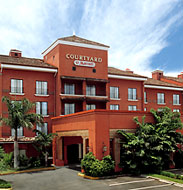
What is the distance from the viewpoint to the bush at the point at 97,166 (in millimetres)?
22531

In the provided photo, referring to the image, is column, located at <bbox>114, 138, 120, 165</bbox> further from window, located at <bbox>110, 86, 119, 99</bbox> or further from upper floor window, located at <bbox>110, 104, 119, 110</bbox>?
window, located at <bbox>110, 86, 119, 99</bbox>

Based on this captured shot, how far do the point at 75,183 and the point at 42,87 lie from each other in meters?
18.3

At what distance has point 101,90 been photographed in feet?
133

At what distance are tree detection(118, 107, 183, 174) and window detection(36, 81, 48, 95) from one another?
15895 mm

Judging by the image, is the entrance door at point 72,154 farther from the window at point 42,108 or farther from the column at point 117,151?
the column at point 117,151

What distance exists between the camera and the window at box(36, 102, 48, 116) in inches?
1444

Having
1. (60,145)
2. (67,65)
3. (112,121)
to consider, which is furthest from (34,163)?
(67,65)

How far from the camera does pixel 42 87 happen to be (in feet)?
122

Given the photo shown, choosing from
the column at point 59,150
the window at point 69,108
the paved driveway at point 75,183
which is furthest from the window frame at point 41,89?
the paved driveway at point 75,183

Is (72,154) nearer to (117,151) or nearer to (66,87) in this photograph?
(66,87)

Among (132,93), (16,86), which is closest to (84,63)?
(16,86)

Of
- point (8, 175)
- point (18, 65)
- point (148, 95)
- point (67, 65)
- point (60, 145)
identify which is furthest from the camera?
point (148, 95)

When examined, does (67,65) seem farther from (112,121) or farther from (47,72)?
(112,121)

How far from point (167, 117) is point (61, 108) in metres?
15.9
